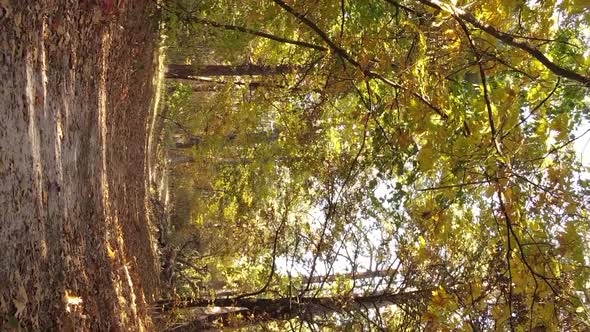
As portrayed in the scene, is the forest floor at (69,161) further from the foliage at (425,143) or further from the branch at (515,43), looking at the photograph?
the branch at (515,43)

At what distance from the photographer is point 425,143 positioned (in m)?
4.59

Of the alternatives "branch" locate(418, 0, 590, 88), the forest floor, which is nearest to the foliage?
"branch" locate(418, 0, 590, 88)

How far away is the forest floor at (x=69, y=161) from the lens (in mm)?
3271

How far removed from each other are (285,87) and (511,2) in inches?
167

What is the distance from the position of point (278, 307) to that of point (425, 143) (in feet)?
12.6

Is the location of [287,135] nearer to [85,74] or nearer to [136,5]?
[136,5]

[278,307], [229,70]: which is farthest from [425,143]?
[229,70]

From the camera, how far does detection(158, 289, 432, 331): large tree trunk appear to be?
7219mm

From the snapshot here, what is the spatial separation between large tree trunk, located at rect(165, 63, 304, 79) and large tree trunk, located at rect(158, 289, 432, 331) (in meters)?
3.12

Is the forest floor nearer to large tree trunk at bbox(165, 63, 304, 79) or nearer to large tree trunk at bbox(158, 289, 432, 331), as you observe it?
large tree trunk at bbox(158, 289, 432, 331)

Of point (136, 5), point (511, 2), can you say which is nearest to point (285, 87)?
point (136, 5)

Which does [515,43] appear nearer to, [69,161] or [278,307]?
[69,161]

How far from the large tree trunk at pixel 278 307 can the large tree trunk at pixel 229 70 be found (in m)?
3.12

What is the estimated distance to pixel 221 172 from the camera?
40.4 feet
